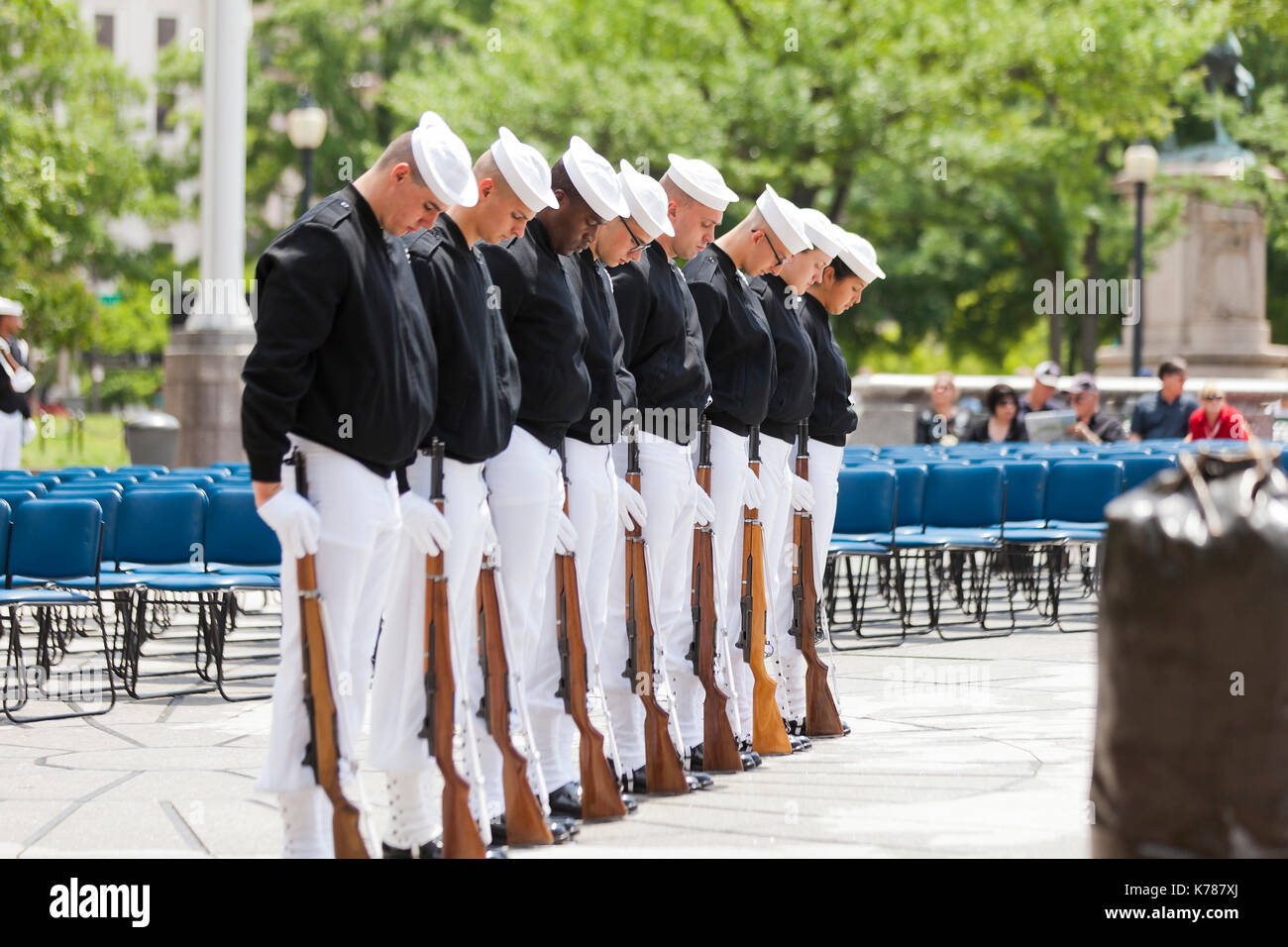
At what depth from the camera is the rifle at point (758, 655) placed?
25.5ft

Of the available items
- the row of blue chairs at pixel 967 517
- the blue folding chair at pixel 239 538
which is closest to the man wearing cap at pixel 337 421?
the blue folding chair at pixel 239 538

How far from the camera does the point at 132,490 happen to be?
10578 mm

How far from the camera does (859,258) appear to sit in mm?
8695

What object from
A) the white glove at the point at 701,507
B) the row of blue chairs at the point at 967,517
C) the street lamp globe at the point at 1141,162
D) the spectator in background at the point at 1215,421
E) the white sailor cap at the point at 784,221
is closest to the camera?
the white glove at the point at 701,507

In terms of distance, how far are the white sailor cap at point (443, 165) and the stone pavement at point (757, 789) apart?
1932 mm

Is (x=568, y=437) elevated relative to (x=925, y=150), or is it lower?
lower

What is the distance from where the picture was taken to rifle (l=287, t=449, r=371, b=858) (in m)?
5.07

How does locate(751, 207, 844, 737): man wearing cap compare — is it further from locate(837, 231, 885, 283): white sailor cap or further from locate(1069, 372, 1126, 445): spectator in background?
locate(1069, 372, 1126, 445): spectator in background

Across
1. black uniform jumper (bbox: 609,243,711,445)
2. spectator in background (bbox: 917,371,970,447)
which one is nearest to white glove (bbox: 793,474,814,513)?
black uniform jumper (bbox: 609,243,711,445)

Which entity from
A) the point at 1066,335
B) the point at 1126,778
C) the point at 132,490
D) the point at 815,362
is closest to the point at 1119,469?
the point at 815,362

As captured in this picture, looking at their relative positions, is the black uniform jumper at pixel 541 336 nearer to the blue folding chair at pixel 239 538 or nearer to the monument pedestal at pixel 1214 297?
the blue folding chair at pixel 239 538
